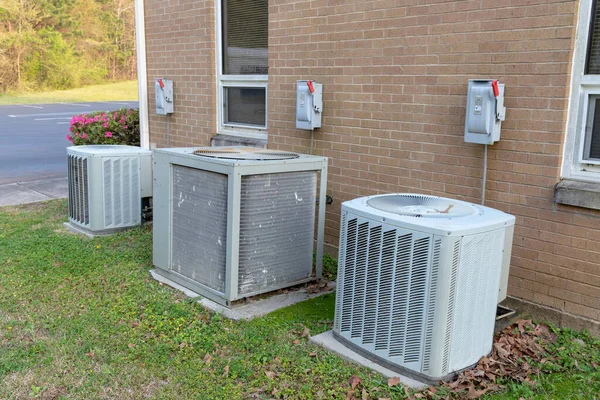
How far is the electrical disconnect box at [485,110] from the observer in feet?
13.9

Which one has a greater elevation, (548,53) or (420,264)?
(548,53)

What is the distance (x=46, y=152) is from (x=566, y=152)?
43.8ft

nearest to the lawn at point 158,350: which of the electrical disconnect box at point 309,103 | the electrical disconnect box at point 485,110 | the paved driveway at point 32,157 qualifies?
the electrical disconnect box at point 485,110

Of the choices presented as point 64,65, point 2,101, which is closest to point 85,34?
point 64,65

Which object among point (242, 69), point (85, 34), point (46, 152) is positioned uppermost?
point (85, 34)

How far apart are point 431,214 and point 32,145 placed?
48.5 feet

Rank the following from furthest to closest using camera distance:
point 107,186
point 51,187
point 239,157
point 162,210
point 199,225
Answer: point 51,187 < point 107,186 < point 162,210 < point 199,225 < point 239,157

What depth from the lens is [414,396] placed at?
132 inches

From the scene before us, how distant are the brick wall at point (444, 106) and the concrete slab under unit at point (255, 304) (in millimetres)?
1102

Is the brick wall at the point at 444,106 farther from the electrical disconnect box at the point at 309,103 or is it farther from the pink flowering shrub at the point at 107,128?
the pink flowering shrub at the point at 107,128

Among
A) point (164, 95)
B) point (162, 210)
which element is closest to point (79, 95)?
point (164, 95)

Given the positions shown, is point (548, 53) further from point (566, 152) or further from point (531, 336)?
point (531, 336)

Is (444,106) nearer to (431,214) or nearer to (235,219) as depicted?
(431,214)

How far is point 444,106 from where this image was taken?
187 inches
